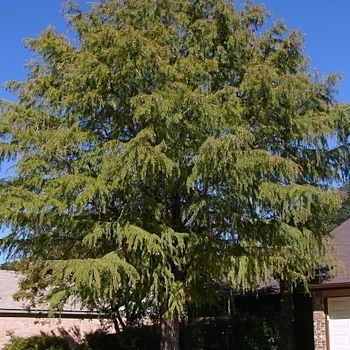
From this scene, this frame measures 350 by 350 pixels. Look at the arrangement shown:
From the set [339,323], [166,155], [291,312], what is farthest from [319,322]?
[166,155]

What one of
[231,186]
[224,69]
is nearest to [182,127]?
[231,186]

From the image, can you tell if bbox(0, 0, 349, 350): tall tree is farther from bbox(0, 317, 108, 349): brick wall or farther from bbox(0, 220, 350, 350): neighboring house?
bbox(0, 317, 108, 349): brick wall

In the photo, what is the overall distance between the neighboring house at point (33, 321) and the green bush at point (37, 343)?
706 mm

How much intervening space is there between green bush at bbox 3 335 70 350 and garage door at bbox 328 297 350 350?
33.2ft

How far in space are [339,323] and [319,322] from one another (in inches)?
23.8

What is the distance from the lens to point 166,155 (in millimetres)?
12906

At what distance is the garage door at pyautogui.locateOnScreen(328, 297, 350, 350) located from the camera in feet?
54.9

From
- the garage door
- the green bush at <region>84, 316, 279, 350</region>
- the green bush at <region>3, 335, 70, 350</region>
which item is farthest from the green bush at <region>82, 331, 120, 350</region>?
the garage door

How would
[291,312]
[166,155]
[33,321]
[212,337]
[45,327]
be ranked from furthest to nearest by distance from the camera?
[45,327] → [33,321] → [212,337] → [291,312] → [166,155]

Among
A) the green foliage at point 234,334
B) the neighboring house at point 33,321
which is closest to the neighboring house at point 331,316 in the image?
the green foliage at point 234,334

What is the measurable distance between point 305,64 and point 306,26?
1134 mm

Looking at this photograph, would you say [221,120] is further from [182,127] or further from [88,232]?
[88,232]

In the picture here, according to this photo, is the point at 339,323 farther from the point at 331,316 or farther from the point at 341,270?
the point at 341,270

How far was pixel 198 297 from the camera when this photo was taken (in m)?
14.2
